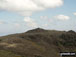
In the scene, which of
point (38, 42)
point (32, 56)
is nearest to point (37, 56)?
point (32, 56)

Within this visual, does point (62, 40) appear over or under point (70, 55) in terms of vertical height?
over

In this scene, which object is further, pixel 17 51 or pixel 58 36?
pixel 58 36

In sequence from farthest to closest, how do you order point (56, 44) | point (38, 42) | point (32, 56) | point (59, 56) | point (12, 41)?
point (56, 44) < point (38, 42) < point (12, 41) < point (59, 56) < point (32, 56)

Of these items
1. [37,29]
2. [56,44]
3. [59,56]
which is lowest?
[59,56]

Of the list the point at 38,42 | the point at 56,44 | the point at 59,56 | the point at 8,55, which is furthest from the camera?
the point at 56,44

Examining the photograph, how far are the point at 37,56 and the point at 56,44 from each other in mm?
38735

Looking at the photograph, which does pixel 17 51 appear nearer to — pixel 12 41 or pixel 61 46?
pixel 12 41

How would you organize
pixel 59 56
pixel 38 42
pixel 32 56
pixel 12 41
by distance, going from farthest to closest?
1. pixel 38 42
2. pixel 12 41
3. pixel 59 56
4. pixel 32 56

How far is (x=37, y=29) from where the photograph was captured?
133 meters

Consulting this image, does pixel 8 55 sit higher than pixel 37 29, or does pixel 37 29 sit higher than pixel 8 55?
pixel 37 29

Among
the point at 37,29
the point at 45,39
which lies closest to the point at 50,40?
the point at 45,39

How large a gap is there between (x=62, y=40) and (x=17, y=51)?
43905mm

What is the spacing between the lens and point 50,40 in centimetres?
10081

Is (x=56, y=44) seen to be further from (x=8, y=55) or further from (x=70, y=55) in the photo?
(x=8, y=55)
